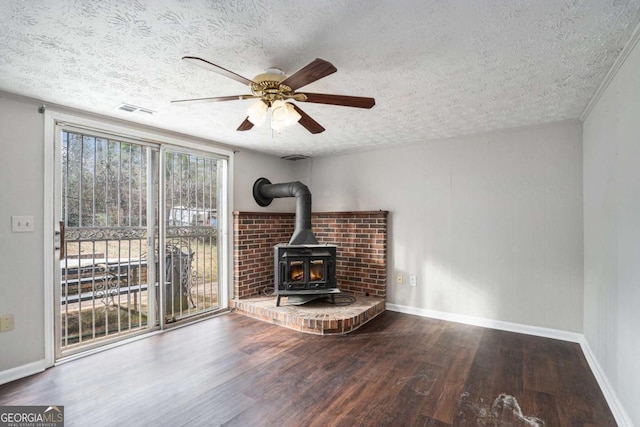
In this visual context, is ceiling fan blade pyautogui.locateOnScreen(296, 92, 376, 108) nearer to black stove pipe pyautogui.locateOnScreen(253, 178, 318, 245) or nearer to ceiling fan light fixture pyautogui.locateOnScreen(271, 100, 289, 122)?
ceiling fan light fixture pyautogui.locateOnScreen(271, 100, 289, 122)

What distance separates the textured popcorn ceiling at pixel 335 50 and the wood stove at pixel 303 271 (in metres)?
1.76

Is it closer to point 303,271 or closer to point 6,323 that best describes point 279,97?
point 303,271

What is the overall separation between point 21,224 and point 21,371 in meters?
1.18

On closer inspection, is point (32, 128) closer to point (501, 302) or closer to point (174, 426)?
point (174, 426)

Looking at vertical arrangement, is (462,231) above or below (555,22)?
below

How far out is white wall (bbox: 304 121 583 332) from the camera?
306 centimetres

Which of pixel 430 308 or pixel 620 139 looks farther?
pixel 430 308

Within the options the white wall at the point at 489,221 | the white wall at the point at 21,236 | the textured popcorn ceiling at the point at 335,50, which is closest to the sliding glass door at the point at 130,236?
the white wall at the point at 21,236

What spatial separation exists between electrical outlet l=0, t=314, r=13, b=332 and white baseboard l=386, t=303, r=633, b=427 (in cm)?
387

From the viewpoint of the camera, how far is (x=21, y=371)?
238cm

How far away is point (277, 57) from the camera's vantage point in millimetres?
1821

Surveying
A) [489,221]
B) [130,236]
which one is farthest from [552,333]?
[130,236]

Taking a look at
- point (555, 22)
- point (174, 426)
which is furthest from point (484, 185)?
point (174, 426)

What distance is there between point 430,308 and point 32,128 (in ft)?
14.8
